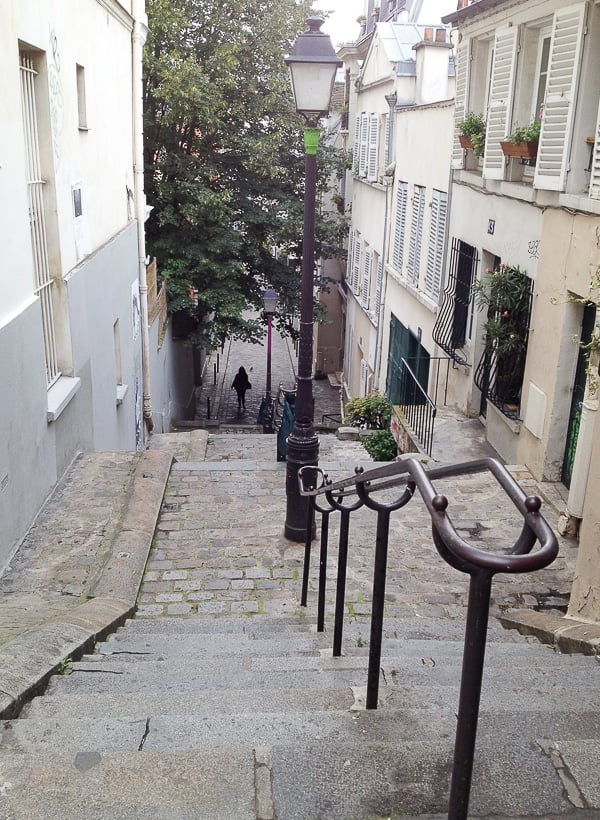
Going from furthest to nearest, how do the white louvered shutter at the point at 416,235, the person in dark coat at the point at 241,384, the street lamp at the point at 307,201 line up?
the person in dark coat at the point at 241,384
the white louvered shutter at the point at 416,235
the street lamp at the point at 307,201

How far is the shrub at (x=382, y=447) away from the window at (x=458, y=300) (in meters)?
1.51

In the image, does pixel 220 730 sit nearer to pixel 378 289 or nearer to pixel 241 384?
pixel 378 289

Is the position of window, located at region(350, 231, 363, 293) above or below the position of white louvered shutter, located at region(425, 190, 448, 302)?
below

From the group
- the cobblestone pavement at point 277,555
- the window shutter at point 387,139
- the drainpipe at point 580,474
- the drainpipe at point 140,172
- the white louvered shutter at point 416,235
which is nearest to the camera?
the cobblestone pavement at point 277,555

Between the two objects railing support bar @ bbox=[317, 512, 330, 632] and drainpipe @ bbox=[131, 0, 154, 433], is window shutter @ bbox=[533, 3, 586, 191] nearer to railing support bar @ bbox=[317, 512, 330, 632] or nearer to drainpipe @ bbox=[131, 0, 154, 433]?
railing support bar @ bbox=[317, 512, 330, 632]

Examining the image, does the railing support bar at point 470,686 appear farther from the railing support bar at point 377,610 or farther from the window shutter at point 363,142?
the window shutter at point 363,142

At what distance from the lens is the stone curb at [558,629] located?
4592 mm


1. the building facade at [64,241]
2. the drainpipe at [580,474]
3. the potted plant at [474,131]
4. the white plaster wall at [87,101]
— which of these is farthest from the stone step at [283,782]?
the potted plant at [474,131]

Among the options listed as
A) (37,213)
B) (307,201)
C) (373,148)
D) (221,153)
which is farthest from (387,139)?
(37,213)

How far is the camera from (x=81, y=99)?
9188 millimetres

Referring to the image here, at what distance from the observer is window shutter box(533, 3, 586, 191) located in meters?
7.56

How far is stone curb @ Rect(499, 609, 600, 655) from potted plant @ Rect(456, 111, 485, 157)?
7.00 metres

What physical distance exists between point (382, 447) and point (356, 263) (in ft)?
37.2

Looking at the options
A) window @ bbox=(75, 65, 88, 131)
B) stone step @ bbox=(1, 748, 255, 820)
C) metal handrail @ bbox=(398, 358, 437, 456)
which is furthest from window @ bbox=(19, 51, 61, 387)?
stone step @ bbox=(1, 748, 255, 820)
